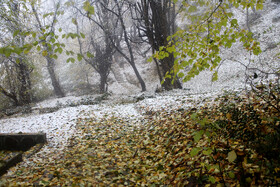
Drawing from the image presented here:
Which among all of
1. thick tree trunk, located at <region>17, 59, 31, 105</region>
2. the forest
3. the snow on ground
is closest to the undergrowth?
the forest

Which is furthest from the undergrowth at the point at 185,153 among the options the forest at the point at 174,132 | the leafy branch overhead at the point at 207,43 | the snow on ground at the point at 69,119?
the leafy branch overhead at the point at 207,43

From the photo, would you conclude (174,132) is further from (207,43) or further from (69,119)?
(69,119)

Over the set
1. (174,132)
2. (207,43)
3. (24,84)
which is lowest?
(174,132)

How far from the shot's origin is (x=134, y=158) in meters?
3.47

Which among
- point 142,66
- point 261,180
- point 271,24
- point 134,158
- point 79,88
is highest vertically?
point 271,24

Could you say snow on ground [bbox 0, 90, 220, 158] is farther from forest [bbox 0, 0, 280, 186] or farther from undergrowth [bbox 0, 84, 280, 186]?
undergrowth [bbox 0, 84, 280, 186]

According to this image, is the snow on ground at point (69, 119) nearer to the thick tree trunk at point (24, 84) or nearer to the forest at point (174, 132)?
the forest at point (174, 132)

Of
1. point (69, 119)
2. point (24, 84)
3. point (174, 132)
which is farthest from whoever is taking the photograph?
point (24, 84)

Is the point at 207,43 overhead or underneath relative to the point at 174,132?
overhead

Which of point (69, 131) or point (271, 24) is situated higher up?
point (271, 24)

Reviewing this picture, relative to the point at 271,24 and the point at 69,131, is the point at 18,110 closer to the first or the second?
the point at 69,131

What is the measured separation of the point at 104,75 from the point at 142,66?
8491 millimetres

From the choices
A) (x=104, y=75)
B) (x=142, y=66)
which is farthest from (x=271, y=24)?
(x=104, y=75)

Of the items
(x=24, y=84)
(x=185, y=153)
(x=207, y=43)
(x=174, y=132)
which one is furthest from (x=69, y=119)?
(x=24, y=84)
